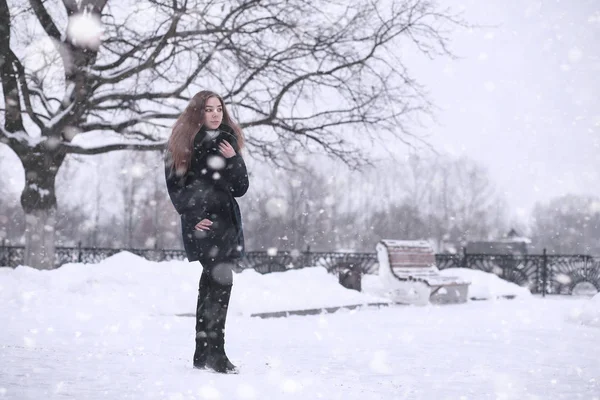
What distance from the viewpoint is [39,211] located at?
12.7m

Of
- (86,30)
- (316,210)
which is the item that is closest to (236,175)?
(86,30)

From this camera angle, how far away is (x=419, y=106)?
13.2 metres

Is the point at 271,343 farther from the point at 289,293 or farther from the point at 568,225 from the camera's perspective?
the point at 568,225

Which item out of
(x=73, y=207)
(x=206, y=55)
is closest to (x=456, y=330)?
(x=206, y=55)

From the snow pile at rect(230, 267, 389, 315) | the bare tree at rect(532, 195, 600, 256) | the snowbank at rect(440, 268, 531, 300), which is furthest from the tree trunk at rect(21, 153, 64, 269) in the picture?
the bare tree at rect(532, 195, 600, 256)

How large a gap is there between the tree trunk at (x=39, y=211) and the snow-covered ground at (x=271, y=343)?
2.08 metres

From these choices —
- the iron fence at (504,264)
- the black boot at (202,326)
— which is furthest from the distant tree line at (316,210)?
the black boot at (202,326)

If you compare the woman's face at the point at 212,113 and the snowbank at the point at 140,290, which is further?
the snowbank at the point at 140,290

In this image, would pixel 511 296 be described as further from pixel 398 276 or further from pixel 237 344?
pixel 237 344

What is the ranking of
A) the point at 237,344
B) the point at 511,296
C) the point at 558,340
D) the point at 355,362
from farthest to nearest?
the point at 511,296
the point at 558,340
the point at 237,344
the point at 355,362

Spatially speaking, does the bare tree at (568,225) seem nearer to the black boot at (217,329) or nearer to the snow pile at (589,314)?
the snow pile at (589,314)

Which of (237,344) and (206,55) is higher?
(206,55)

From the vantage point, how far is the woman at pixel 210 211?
4.20 meters

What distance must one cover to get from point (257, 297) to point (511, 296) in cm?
790
